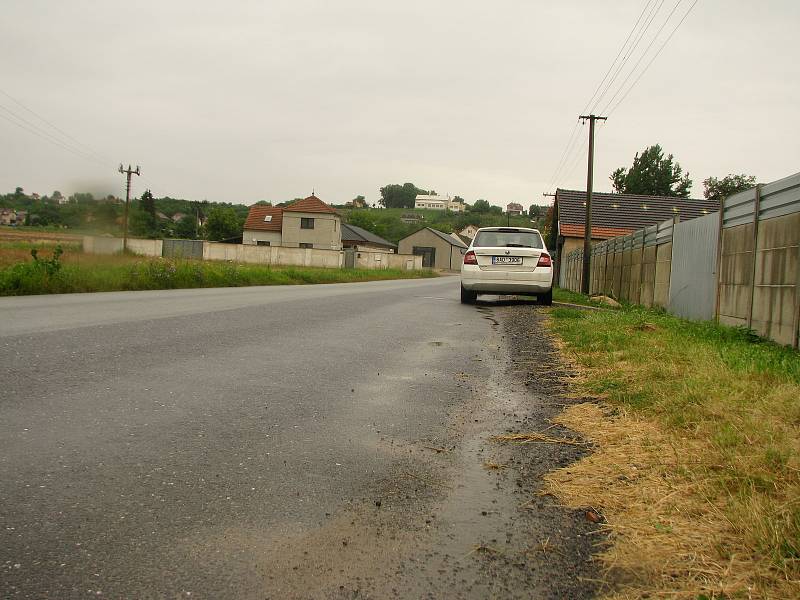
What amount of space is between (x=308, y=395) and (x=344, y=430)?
1.00 m

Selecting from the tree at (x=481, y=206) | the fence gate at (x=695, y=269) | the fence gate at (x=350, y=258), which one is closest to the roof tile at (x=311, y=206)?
the fence gate at (x=350, y=258)

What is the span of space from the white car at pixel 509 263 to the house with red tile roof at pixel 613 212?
20756 millimetres

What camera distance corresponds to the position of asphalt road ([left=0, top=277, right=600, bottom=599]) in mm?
2168

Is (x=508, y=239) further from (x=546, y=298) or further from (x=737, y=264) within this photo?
(x=737, y=264)

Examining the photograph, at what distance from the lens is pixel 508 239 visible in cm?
Result: 1404

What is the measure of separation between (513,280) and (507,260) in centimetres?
48

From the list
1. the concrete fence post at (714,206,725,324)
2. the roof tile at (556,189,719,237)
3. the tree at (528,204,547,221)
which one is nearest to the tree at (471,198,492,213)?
the tree at (528,204,547,221)

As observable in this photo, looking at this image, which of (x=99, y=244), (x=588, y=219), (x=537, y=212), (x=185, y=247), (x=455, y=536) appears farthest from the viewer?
(x=537, y=212)

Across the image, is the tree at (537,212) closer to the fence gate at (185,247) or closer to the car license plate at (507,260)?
the fence gate at (185,247)

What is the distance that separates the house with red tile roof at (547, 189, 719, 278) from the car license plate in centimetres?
2121

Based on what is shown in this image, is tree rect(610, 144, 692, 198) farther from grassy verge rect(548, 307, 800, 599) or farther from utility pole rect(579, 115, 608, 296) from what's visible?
grassy verge rect(548, 307, 800, 599)

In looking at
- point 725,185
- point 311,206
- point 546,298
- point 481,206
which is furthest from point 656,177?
point 481,206

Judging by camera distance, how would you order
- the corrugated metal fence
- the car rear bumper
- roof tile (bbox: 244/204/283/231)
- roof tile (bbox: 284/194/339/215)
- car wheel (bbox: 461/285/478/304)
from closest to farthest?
the corrugated metal fence, the car rear bumper, car wheel (bbox: 461/285/478/304), roof tile (bbox: 284/194/339/215), roof tile (bbox: 244/204/283/231)

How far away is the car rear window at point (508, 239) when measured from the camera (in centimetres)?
1388
